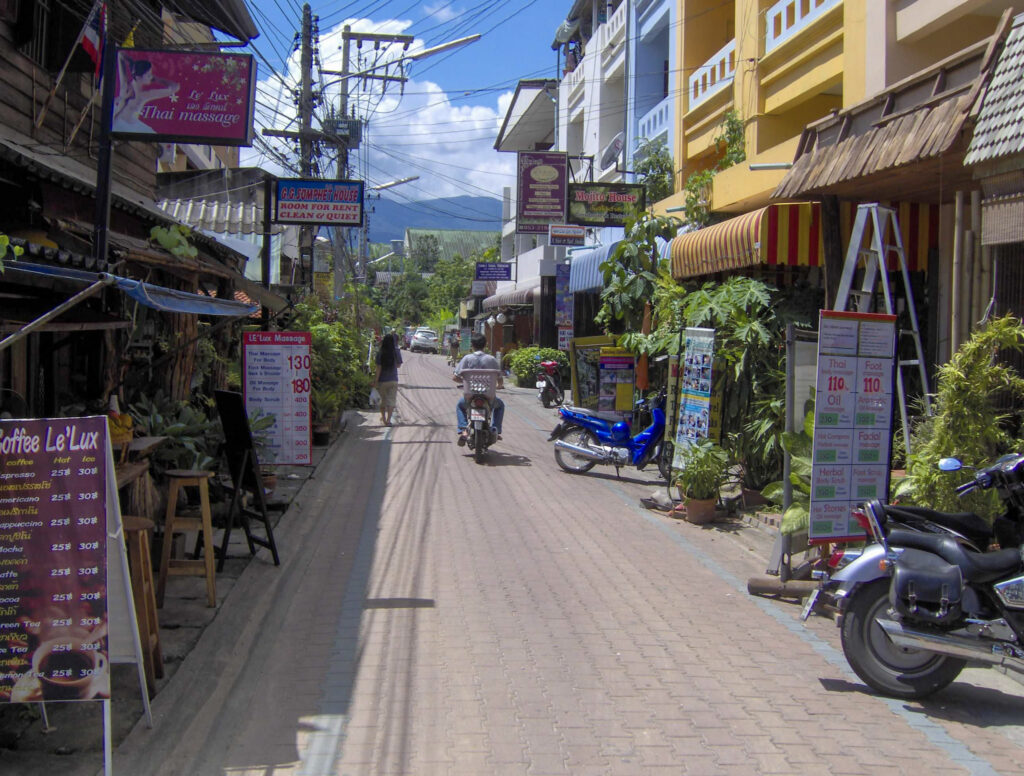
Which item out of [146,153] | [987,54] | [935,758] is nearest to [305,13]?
[146,153]

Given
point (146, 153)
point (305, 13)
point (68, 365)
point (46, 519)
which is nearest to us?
point (46, 519)

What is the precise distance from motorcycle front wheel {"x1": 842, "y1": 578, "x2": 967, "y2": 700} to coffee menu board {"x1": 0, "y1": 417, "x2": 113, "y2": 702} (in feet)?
13.0

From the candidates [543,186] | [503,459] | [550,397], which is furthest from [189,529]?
[543,186]

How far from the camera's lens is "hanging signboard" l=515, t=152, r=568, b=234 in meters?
23.3

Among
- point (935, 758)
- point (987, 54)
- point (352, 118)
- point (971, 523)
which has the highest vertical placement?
point (352, 118)

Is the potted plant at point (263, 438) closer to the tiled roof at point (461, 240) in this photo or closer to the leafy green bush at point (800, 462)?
the leafy green bush at point (800, 462)

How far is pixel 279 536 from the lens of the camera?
359 inches

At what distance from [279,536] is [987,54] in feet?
24.8

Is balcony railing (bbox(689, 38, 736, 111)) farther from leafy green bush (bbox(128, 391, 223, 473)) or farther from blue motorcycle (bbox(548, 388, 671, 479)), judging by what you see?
leafy green bush (bbox(128, 391, 223, 473))

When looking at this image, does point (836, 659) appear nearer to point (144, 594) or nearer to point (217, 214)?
point (144, 594)

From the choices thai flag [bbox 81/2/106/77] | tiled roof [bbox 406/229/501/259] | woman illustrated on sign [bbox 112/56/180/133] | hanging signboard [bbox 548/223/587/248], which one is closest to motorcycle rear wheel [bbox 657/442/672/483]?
woman illustrated on sign [bbox 112/56/180/133]

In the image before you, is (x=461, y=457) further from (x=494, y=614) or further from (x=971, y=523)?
(x=971, y=523)

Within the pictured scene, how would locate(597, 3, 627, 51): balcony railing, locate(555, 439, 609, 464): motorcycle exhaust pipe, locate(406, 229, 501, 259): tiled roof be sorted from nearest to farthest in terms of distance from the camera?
locate(555, 439, 609, 464): motorcycle exhaust pipe, locate(597, 3, 627, 51): balcony railing, locate(406, 229, 501, 259): tiled roof

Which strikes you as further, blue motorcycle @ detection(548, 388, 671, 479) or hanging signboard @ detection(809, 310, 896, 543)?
blue motorcycle @ detection(548, 388, 671, 479)
